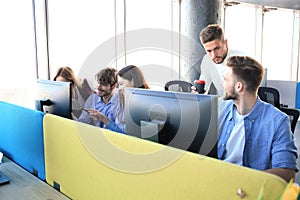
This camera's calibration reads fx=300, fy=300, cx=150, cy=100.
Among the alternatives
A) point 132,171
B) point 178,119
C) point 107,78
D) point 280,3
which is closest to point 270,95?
point 107,78

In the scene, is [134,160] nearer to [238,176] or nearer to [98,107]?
[238,176]

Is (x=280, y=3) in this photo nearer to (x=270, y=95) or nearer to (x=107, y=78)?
(x=270, y=95)

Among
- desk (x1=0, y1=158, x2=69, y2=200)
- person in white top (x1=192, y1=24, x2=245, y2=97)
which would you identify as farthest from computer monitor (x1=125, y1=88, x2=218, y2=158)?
person in white top (x1=192, y1=24, x2=245, y2=97)

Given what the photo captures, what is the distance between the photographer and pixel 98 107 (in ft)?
8.19

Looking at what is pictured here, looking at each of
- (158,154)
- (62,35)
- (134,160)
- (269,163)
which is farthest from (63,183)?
(62,35)

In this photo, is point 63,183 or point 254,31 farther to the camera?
point 254,31

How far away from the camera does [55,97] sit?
1.83 m

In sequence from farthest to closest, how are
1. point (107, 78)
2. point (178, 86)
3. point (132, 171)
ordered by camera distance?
point (178, 86)
point (107, 78)
point (132, 171)

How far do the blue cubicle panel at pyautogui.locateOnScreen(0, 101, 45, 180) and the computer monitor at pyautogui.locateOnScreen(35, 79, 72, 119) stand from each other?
0.57ft

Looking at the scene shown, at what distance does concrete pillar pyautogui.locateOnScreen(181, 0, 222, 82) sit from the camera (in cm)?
424

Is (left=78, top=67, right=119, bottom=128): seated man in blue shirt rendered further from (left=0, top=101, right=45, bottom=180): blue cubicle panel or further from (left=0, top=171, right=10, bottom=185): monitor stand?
(left=0, top=171, right=10, bottom=185): monitor stand

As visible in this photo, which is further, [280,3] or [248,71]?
[280,3]

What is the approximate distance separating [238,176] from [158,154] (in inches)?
12.0

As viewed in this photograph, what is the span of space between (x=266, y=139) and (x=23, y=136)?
4.37ft
